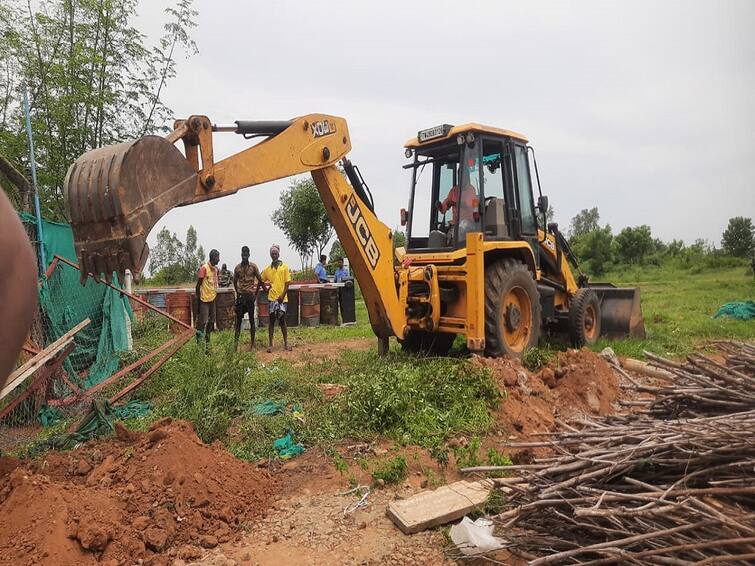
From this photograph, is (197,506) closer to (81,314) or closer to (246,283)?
(81,314)

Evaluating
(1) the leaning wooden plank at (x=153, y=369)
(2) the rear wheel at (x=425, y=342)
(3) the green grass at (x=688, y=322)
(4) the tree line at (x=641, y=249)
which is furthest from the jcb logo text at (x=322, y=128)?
(4) the tree line at (x=641, y=249)

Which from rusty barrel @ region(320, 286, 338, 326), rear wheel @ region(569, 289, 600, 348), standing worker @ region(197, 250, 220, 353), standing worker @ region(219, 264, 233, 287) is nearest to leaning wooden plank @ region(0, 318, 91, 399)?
standing worker @ region(197, 250, 220, 353)

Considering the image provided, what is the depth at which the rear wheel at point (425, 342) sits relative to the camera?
7387mm

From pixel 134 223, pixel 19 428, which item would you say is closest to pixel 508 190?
pixel 134 223

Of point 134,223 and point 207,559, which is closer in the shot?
point 207,559

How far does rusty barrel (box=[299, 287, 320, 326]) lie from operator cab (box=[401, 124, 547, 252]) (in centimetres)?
543

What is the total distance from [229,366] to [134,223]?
8.09 feet

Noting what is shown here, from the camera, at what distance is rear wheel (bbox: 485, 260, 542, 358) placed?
6.23 metres

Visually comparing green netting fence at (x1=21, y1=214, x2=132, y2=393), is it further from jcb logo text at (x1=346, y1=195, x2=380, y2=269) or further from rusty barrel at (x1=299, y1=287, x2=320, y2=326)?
rusty barrel at (x1=299, y1=287, x2=320, y2=326)

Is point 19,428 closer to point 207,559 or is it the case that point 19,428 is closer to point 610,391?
point 207,559

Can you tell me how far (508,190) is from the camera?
7012 millimetres

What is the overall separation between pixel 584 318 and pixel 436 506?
580 centimetres

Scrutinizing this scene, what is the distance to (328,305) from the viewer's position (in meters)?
12.8

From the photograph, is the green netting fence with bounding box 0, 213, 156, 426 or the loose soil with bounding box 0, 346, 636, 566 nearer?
the loose soil with bounding box 0, 346, 636, 566
